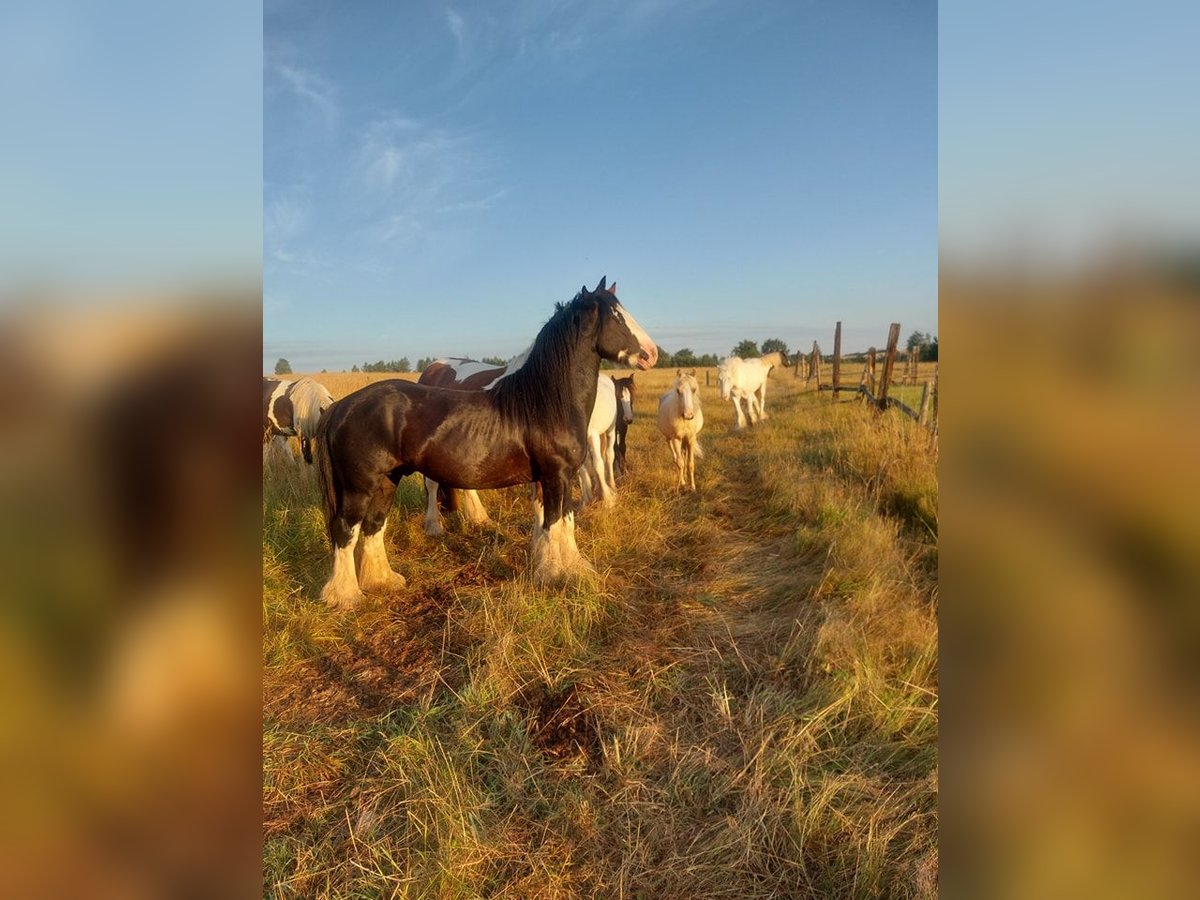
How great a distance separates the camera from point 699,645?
10.7ft

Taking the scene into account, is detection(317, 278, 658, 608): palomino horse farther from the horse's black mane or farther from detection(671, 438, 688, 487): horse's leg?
detection(671, 438, 688, 487): horse's leg

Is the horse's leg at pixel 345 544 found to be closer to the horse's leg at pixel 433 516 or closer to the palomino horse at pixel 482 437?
the palomino horse at pixel 482 437

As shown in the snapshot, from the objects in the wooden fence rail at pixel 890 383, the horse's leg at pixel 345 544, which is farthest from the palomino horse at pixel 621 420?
the horse's leg at pixel 345 544

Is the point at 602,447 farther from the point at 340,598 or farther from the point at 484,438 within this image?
the point at 340,598

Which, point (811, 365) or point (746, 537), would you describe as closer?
point (746, 537)

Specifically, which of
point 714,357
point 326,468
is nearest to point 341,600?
point 326,468

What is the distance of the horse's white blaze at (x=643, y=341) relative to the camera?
4582 millimetres

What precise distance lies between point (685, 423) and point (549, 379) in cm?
399

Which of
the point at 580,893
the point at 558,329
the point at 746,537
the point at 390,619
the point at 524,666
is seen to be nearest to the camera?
the point at 580,893

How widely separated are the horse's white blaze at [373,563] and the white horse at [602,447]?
8.47 feet
